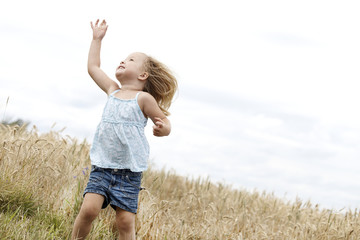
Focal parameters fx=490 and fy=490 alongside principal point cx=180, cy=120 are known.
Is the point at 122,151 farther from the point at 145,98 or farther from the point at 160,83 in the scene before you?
the point at 160,83

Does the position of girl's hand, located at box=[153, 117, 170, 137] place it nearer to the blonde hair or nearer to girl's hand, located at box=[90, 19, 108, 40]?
the blonde hair

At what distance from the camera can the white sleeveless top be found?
402 cm

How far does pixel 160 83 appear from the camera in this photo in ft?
14.4

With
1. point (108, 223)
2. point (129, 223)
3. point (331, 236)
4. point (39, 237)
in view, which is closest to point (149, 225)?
point (108, 223)

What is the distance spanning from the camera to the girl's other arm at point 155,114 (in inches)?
158

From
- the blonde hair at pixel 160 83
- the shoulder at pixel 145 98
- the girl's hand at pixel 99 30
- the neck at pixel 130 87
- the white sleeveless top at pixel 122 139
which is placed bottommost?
the white sleeveless top at pixel 122 139

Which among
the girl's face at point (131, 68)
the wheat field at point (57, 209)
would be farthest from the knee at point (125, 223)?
the girl's face at point (131, 68)

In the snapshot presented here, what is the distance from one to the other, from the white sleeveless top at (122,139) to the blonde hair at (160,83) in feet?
1.02

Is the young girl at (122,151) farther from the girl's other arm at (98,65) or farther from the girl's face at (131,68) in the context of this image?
the girl's other arm at (98,65)

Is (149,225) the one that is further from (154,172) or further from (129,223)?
(154,172)

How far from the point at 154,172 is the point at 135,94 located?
5092mm

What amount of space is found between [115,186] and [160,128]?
1.96 ft

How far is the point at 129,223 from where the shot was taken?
13.4 ft

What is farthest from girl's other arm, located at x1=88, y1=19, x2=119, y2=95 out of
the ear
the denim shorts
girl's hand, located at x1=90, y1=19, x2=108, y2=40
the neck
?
the denim shorts
